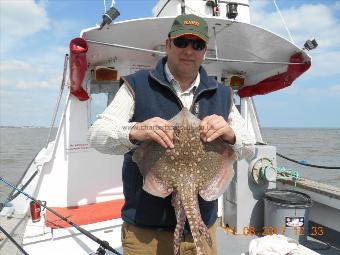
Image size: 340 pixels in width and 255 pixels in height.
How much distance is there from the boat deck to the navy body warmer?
2.69m

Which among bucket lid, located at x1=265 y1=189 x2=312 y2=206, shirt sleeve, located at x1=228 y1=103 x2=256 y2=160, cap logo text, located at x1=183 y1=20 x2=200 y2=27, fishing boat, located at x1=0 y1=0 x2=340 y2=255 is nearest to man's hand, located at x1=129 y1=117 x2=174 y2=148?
shirt sleeve, located at x1=228 y1=103 x2=256 y2=160

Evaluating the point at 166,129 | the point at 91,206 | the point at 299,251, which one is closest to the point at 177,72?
the point at 166,129

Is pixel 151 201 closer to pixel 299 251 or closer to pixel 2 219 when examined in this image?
pixel 299 251

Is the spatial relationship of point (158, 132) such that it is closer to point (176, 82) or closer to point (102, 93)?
point (176, 82)

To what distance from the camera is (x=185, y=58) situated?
2387mm

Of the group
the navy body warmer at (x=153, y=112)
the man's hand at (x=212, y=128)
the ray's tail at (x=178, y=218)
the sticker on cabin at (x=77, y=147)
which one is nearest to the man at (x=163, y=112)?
the navy body warmer at (x=153, y=112)

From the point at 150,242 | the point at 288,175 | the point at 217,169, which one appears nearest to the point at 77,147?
the point at 288,175

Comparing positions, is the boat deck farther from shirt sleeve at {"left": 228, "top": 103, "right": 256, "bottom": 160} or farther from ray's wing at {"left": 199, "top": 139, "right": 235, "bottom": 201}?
ray's wing at {"left": 199, "top": 139, "right": 235, "bottom": 201}

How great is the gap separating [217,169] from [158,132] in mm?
515

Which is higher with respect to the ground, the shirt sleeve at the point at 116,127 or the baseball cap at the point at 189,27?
the baseball cap at the point at 189,27

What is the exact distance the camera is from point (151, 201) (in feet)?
7.93

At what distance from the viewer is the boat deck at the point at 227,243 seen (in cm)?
482

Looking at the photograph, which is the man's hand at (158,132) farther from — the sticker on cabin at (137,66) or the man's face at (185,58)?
the sticker on cabin at (137,66)

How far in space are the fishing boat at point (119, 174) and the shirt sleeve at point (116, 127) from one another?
2.88m
